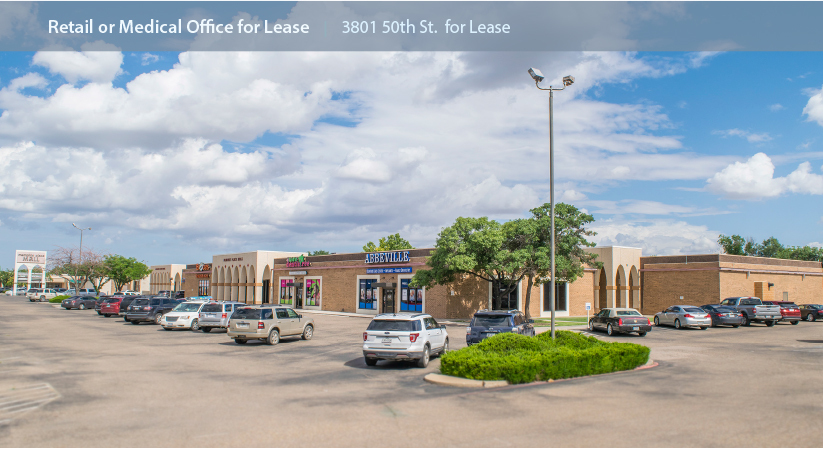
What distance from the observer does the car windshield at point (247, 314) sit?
23270 millimetres

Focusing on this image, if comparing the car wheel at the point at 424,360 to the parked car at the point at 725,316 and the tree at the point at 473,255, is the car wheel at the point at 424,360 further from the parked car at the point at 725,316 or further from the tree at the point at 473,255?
the parked car at the point at 725,316

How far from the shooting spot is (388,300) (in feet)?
156

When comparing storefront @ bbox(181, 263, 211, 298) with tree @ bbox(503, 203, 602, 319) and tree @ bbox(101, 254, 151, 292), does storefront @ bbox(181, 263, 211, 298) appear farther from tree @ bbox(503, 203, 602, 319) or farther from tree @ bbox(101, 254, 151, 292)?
tree @ bbox(503, 203, 602, 319)

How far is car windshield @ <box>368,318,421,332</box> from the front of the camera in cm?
1681

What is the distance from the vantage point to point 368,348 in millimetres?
16812

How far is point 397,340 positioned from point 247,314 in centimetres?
933

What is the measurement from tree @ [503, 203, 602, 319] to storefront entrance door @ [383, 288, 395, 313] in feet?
41.1

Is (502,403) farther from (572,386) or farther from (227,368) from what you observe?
(227,368)

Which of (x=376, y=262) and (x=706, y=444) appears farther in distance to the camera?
(x=376, y=262)

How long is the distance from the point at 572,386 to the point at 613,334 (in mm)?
17275

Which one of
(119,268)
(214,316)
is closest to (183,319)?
(214,316)

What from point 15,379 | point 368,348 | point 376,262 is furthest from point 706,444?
point 376,262

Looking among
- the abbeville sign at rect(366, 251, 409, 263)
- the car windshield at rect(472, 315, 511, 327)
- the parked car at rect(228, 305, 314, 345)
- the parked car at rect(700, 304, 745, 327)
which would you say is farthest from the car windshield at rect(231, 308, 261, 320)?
the parked car at rect(700, 304, 745, 327)

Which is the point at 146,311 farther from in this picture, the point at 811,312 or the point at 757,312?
the point at 811,312
